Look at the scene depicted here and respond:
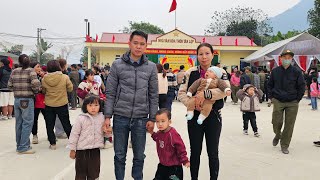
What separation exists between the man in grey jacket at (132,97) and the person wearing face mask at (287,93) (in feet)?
10.2

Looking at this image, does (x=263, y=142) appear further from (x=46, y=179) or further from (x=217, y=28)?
(x=217, y=28)

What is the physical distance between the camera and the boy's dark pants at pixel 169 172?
11.8 ft

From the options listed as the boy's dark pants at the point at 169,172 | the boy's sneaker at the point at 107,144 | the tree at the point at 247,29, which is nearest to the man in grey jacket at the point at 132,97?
the boy's dark pants at the point at 169,172

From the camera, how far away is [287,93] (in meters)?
5.68

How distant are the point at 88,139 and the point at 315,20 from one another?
102 ft

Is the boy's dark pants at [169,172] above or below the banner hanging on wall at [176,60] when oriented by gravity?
below

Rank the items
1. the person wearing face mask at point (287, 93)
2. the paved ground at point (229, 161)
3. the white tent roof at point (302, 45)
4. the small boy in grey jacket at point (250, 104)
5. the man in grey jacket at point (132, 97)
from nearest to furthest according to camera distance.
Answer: the man in grey jacket at point (132, 97) → the paved ground at point (229, 161) → the person wearing face mask at point (287, 93) → the small boy in grey jacket at point (250, 104) → the white tent roof at point (302, 45)

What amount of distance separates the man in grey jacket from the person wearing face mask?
3.11 metres

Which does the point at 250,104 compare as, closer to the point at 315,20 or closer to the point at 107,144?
the point at 107,144

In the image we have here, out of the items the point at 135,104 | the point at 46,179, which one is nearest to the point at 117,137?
the point at 135,104

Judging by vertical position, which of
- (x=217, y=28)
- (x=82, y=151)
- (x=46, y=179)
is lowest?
(x=46, y=179)

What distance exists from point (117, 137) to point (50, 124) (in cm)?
286

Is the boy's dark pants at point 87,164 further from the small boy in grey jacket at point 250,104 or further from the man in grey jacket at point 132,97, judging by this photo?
the small boy in grey jacket at point 250,104

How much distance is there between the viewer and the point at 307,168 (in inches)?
191
